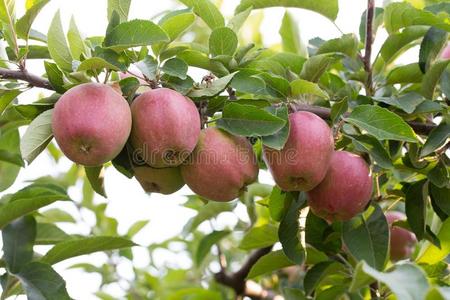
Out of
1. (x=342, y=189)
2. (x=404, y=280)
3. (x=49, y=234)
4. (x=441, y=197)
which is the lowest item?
(x=49, y=234)

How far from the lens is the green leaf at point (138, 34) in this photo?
1562mm

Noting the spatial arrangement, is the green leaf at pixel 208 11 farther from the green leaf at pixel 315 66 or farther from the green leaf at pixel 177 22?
the green leaf at pixel 315 66

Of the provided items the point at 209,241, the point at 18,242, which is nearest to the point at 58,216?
the point at 209,241

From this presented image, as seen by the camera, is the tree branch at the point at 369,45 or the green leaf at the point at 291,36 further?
the green leaf at the point at 291,36

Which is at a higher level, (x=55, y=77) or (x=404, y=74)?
(x=55, y=77)

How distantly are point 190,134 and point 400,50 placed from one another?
0.86m

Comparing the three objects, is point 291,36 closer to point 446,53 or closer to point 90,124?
point 446,53

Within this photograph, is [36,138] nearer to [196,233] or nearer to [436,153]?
[436,153]

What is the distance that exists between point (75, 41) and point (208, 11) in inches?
15.1

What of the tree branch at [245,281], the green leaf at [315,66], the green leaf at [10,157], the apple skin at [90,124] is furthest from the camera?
the tree branch at [245,281]

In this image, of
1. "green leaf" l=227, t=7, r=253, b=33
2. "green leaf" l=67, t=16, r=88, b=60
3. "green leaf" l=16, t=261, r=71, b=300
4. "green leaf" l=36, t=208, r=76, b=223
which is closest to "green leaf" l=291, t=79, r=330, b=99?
"green leaf" l=227, t=7, r=253, b=33

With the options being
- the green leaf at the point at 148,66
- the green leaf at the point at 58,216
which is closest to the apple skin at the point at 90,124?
the green leaf at the point at 148,66

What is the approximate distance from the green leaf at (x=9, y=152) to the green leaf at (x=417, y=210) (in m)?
1.16

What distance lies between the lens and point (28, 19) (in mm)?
1693
